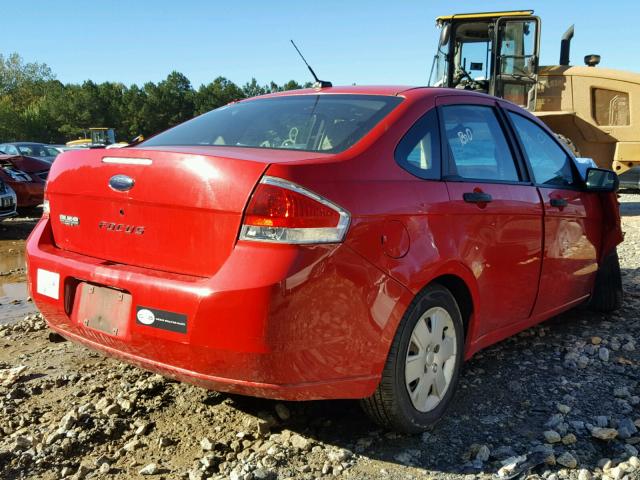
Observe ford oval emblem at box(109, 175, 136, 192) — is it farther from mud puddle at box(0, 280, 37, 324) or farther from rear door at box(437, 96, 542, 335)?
mud puddle at box(0, 280, 37, 324)

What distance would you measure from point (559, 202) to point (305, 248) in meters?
2.25

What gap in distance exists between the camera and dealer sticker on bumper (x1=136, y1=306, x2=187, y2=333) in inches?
89.7

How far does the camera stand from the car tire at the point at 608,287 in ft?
15.1

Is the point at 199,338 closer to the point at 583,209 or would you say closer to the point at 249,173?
the point at 249,173

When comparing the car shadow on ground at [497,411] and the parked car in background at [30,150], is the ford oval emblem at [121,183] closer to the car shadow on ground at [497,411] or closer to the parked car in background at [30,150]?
the car shadow on ground at [497,411]

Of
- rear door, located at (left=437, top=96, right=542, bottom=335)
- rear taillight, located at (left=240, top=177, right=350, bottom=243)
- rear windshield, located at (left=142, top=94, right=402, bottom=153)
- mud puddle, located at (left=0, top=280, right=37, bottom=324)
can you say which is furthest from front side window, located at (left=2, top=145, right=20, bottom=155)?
rear taillight, located at (left=240, top=177, right=350, bottom=243)

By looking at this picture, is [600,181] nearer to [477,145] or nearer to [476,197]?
[477,145]

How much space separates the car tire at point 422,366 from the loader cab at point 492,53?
7924 mm

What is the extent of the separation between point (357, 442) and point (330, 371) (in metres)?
0.58

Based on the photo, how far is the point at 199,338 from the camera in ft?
7.38

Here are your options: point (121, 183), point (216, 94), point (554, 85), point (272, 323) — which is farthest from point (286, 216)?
point (216, 94)

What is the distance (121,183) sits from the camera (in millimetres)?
2570

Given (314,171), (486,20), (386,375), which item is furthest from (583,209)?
(486,20)

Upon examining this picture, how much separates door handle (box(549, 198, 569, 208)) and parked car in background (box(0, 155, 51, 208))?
9048mm
